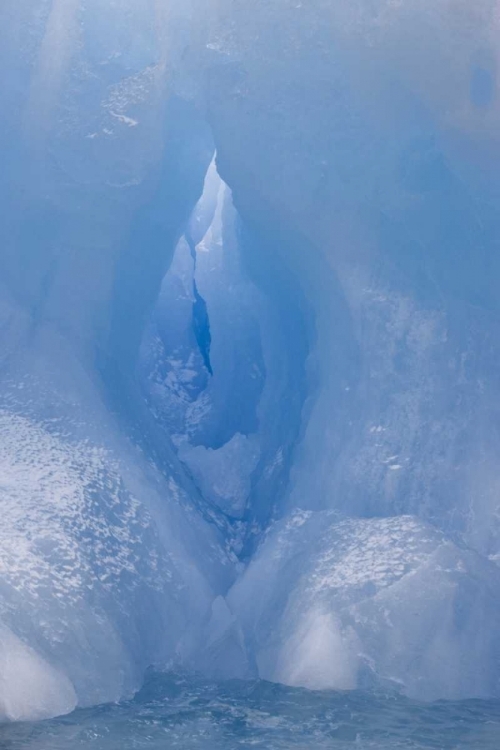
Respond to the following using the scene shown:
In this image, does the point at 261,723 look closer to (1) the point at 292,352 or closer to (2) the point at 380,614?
(2) the point at 380,614

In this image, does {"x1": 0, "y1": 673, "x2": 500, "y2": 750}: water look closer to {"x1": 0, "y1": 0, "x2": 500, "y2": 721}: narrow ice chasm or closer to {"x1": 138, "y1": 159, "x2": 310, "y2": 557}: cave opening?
{"x1": 0, "y1": 0, "x2": 500, "y2": 721}: narrow ice chasm

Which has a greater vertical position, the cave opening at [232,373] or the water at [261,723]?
the cave opening at [232,373]

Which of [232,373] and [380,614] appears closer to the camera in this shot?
[380,614]

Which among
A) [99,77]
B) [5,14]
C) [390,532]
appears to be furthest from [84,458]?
[5,14]

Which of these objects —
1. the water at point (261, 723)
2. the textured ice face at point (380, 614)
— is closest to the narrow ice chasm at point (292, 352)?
the textured ice face at point (380, 614)

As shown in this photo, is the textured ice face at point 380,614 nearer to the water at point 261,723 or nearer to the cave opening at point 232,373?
the water at point 261,723

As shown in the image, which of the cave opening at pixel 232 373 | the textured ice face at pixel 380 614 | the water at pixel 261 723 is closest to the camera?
the water at pixel 261 723

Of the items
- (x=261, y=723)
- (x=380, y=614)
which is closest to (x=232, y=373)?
(x=380, y=614)
